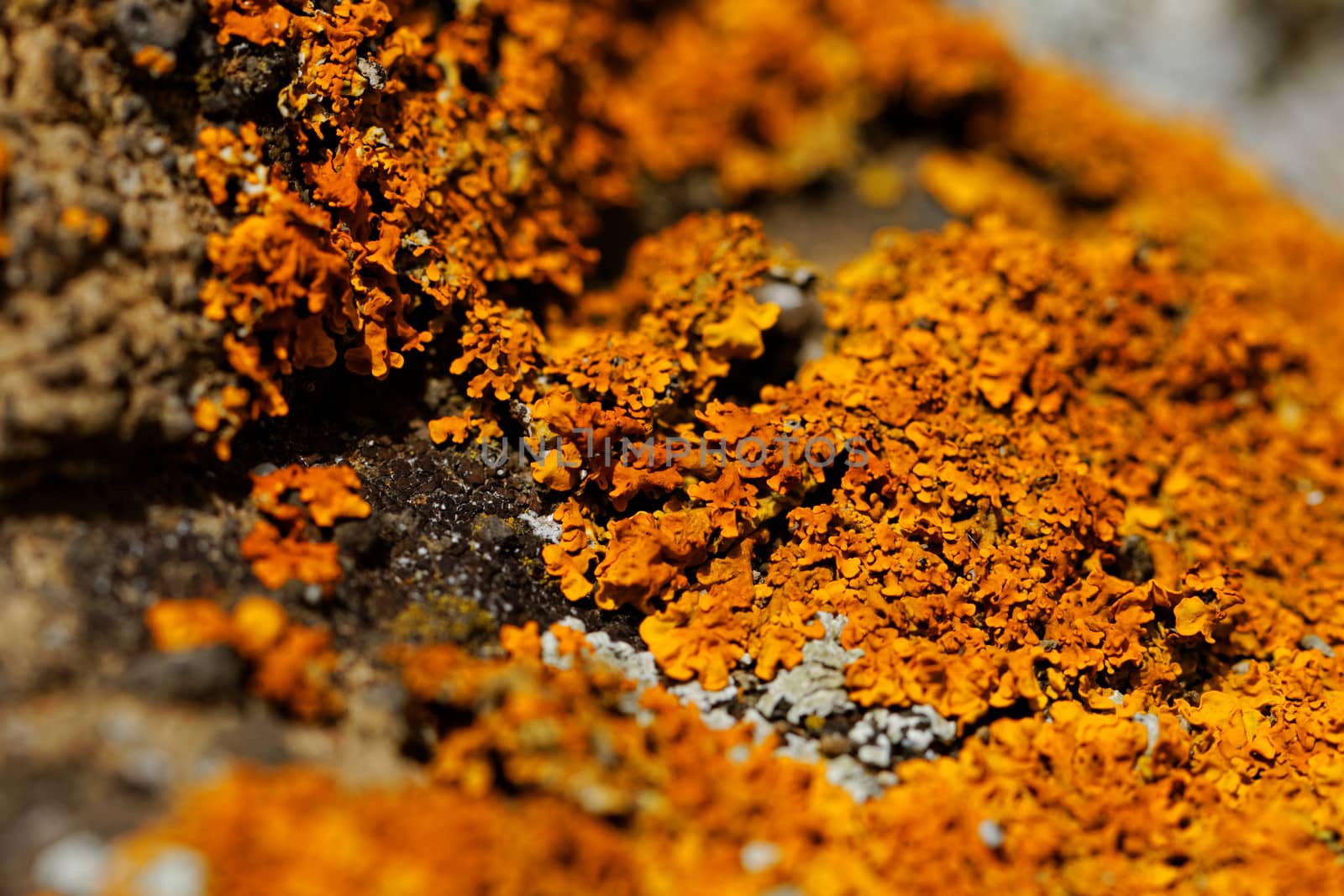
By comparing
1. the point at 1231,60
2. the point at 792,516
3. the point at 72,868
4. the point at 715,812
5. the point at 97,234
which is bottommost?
the point at 72,868

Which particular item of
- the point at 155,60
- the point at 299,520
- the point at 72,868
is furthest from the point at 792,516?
the point at 155,60

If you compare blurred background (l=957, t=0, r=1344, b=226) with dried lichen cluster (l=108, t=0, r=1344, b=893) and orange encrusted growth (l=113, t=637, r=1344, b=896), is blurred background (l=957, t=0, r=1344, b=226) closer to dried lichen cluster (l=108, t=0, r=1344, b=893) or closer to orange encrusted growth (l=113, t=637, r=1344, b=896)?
dried lichen cluster (l=108, t=0, r=1344, b=893)

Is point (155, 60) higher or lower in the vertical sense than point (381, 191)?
higher

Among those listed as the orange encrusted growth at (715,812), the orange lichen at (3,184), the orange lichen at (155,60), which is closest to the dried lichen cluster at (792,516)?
the orange encrusted growth at (715,812)

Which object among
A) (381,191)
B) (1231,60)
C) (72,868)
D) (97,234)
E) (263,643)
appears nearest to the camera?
(72,868)

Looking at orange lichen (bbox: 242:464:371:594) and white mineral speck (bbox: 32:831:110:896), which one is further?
orange lichen (bbox: 242:464:371:594)

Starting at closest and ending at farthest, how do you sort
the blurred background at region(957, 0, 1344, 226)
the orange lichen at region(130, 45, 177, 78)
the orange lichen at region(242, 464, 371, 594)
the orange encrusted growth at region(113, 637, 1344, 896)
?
the orange encrusted growth at region(113, 637, 1344, 896), the orange lichen at region(242, 464, 371, 594), the orange lichen at region(130, 45, 177, 78), the blurred background at region(957, 0, 1344, 226)

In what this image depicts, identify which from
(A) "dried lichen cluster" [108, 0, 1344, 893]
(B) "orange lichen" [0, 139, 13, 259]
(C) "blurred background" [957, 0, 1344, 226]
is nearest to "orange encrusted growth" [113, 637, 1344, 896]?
(A) "dried lichen cluster" [108, 0, 1344, 893]

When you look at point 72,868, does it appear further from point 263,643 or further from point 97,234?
point 97,234
